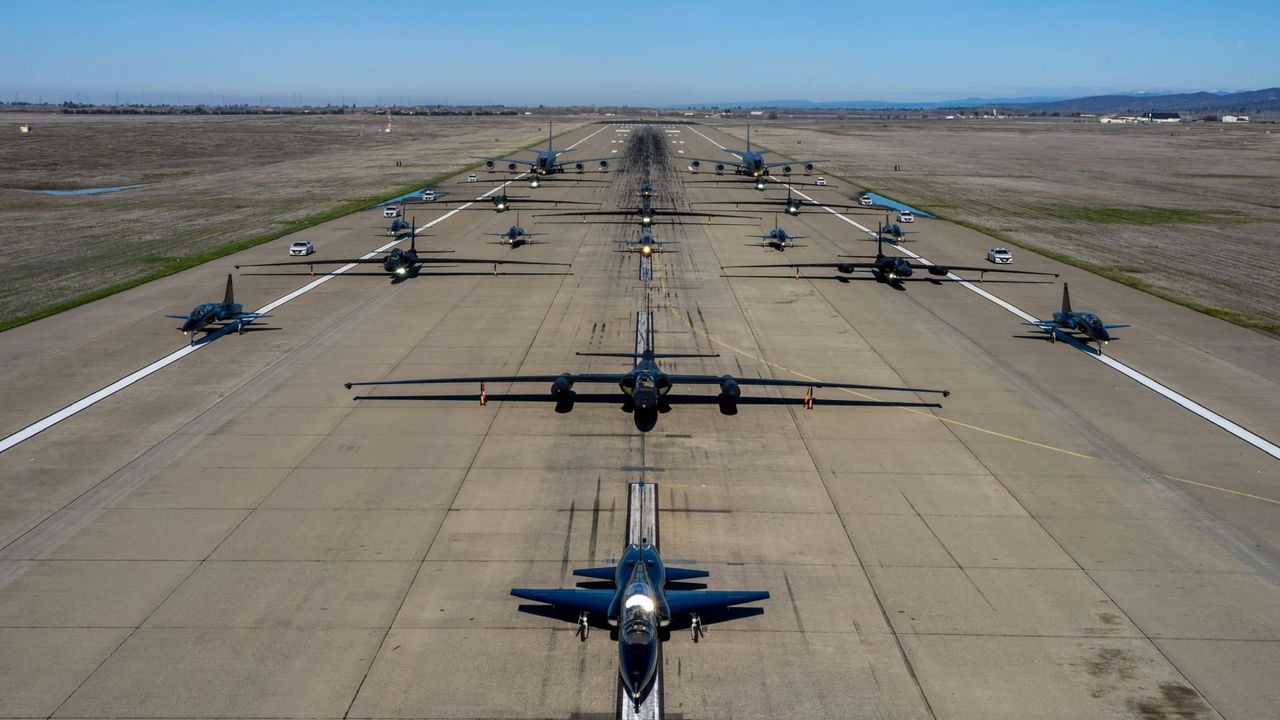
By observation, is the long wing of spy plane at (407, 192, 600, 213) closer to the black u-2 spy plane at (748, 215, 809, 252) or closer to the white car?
the black u-2 spy plane at (748, 215, 809, 252)

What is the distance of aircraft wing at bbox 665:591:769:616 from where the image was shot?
21469 millimetres

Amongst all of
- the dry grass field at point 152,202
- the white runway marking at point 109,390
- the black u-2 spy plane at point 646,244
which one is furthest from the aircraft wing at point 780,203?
the white runway marking at point 109,390

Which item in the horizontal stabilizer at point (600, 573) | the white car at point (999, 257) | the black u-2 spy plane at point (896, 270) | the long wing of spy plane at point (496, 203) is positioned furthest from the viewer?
the long wing of spy plane at point (496, 203)

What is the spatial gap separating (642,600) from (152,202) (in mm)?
116913

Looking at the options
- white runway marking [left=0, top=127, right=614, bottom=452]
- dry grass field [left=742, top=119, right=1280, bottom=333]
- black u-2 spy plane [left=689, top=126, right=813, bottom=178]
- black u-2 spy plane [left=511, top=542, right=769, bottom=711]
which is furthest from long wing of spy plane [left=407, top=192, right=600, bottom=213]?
black u-2 spy plane [left=511, top=542, right=769, bottom=711]

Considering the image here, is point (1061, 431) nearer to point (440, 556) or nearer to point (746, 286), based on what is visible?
point (440, 556)

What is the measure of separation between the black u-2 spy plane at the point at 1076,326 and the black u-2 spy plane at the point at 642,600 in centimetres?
3610

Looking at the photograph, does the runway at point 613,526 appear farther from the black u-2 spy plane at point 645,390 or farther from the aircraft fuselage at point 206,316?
the aircraft fuselage at point 206,316

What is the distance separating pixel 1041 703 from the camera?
19.5 metres

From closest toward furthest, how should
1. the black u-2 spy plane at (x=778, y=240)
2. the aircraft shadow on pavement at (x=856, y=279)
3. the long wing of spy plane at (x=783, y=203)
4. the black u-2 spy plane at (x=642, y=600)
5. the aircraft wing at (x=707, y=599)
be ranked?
the black u-2 spy plane at (x=642, y=600) → the aircraft wing at (x=707, y=599) → the aircraft shadow on pavement at (x=856, y=279) → the black u-2 spy plane at (x=778, y=240) → the long wing of spy plane at (x=783, y=203)

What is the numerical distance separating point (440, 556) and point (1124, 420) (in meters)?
31.6

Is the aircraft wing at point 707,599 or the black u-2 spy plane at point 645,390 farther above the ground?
the black u-2 spy plane at point 645,390

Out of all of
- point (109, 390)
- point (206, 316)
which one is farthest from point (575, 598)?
point (206, 316)

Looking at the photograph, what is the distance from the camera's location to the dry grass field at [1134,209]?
69.1 metres
